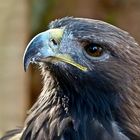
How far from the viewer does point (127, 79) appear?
158 inches

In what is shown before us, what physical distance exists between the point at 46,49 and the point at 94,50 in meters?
0.25

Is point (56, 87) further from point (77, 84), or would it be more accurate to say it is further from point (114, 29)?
point (114, 29)

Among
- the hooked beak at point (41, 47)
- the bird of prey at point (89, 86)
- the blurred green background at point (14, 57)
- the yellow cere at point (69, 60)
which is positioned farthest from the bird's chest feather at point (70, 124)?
the blurred green background at point (14, 57)

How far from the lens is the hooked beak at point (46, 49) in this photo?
3785 mm

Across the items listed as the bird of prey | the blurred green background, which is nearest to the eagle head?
the bird of prey

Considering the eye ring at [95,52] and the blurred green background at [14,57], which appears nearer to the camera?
the eye ring at [95,52]

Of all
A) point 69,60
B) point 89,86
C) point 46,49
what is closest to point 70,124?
point 89,86

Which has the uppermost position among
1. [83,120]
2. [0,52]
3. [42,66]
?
[0,52]

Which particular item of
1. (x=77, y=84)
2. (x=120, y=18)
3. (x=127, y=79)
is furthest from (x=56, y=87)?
(x=120, y=18)

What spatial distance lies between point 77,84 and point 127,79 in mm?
253

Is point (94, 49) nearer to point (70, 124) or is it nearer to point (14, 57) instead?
point (70, 124)

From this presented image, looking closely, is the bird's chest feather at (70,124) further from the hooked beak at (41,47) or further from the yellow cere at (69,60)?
the hooked beak at (41,47)

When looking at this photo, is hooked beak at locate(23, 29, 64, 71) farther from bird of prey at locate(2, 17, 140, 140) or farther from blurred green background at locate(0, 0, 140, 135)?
blurred green background at locate(0, 0, 140, 135)

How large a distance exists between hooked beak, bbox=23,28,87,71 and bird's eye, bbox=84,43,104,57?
8 cm
